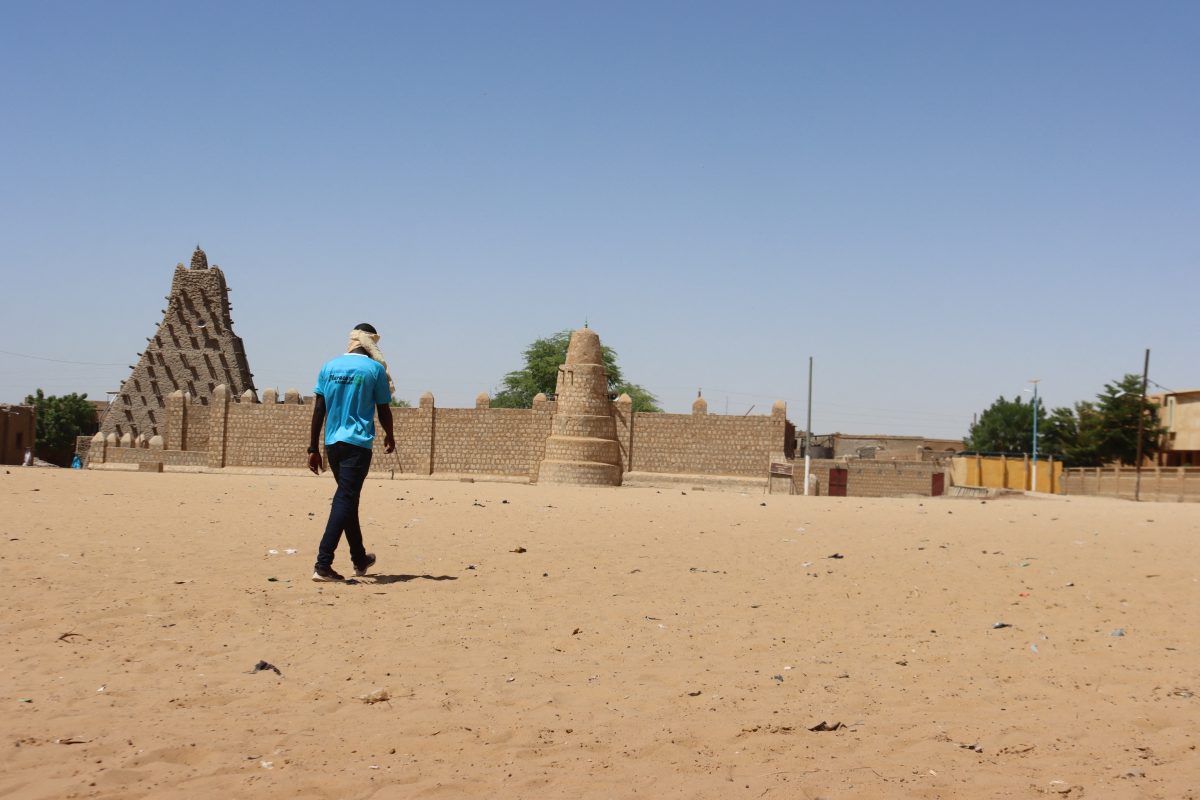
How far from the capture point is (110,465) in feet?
135

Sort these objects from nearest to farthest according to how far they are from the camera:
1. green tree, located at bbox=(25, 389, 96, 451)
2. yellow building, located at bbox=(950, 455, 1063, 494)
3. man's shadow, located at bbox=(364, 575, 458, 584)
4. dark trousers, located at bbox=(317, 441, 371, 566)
A: dark trousers, located at bbox=(317, 441, 371, 566) < man's shadow, located at bbox=(364, 575, 458, 584) < yellow building, located at bbox=(950, 455, 1063, 494) < green tree, located at bbox=(25, 389, 96, 451)

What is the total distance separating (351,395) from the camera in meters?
7.30

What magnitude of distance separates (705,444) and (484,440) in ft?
24.8

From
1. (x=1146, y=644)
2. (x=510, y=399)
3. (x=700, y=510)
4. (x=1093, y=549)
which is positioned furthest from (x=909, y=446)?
(x=1146, y=644)

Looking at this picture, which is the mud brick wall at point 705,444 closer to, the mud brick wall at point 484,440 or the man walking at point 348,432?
the mud brick wall at point 484,440

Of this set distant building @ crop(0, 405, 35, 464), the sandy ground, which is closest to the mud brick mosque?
distant building @ crop(0, 405, 35, 464)

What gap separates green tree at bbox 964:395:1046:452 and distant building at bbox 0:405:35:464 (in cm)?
5168

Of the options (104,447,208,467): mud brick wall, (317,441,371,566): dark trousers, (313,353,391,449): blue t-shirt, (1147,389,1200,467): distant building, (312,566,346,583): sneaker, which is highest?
(1147,389,1200,467): distant building

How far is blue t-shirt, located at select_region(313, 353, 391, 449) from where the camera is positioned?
725 cm

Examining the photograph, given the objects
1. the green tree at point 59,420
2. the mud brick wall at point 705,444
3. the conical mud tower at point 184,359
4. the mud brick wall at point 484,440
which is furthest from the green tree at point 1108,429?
the green tree at point 59,420

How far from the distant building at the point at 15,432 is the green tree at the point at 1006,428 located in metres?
51.7

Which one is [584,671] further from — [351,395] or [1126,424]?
[1126,424]

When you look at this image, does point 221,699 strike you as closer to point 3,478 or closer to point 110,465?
point 3,478

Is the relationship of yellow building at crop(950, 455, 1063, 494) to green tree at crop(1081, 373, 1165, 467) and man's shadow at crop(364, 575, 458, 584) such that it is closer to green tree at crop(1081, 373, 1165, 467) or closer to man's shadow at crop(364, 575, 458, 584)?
green tree at crop(1081, 373, 1165, 467)
